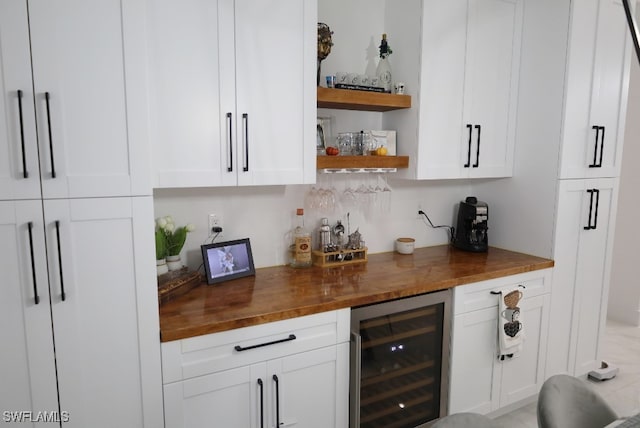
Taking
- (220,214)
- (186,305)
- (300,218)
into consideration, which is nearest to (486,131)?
(300,218)

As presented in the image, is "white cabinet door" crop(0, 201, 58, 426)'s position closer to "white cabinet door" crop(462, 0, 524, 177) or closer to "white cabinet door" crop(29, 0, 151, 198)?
"white cabinet door" crop(29, 0, 151, 198)

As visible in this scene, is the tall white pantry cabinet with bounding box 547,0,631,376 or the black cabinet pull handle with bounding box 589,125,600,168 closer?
the tall white pantry cabinet with bounding box 547,0,631,376

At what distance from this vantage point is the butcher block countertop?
168cm

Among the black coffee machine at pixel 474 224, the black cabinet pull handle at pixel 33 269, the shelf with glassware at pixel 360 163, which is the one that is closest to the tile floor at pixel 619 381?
the black coffee machine at pixel 474 224

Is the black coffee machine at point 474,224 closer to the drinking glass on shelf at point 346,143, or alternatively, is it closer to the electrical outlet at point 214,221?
the drinking glass on shelf at point 346,143

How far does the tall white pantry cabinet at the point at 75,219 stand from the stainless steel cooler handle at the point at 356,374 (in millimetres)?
849


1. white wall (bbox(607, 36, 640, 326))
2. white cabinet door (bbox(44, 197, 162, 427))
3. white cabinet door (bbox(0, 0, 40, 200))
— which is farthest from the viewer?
white wall (bbox(607, 36, 640, 326))

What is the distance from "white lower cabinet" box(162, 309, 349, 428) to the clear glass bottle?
1.88 feet

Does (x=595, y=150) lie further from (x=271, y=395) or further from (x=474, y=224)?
(x=271, y=395)

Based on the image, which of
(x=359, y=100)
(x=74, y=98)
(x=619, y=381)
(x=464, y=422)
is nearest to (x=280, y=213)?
(x=359, y=100)

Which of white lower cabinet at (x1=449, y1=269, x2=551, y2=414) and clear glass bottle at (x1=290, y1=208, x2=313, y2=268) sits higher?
clear glass bottle at (x1=290, y1=208, x2=313, y2=268)

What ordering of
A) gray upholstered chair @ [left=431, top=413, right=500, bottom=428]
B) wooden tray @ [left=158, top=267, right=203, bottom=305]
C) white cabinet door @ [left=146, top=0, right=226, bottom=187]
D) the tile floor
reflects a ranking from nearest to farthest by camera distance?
gray upholstered chair @ [left=431, top=413, right=500, bottom=428]
white cabinet door @ [left=146, top=0, right=226, bottom=187]
wooden tray @ [left=158, top=267, right=203, bottom=305]
the tile floor

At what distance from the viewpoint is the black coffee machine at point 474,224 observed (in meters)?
2.82

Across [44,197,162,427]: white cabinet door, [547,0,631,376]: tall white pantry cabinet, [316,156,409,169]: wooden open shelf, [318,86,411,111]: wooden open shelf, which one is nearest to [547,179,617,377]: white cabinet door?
[547,0,631,376]: tall white pantry cabinet
